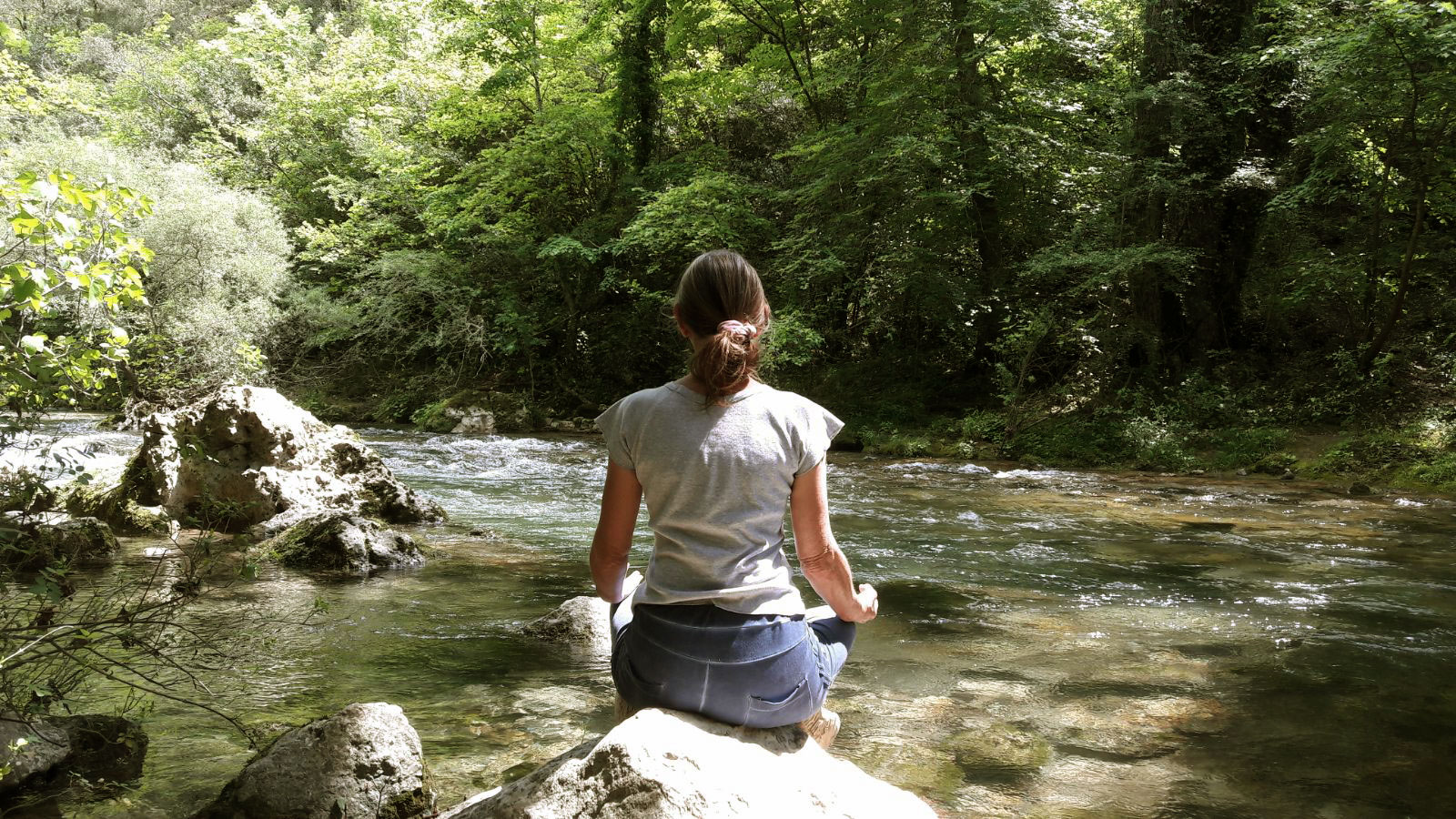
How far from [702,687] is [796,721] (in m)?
0.33

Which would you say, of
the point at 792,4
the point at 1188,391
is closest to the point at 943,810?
the point at 1188,391

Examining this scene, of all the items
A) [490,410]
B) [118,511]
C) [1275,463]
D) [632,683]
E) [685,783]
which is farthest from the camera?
[490,410]

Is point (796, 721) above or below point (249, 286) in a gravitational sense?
below

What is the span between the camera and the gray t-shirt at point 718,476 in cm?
247

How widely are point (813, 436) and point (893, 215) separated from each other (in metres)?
15.1

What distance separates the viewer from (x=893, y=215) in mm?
A: 16922

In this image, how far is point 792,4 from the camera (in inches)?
757

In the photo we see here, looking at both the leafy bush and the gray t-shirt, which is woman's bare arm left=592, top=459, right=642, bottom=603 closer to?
the gray t-shirt

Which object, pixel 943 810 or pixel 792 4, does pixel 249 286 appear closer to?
pixel 792 4

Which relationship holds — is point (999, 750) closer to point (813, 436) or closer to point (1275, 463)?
point (813, 436)

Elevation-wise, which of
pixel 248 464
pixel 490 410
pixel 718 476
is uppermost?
pixel 718 476

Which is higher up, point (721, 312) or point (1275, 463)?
point (721, 312)

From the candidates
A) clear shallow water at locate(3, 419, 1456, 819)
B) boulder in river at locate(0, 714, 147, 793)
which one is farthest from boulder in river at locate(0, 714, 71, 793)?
clear shallow water at locate(3, 419, 1456, 819)

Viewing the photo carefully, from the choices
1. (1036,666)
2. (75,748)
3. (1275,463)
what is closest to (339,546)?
(75,748)
